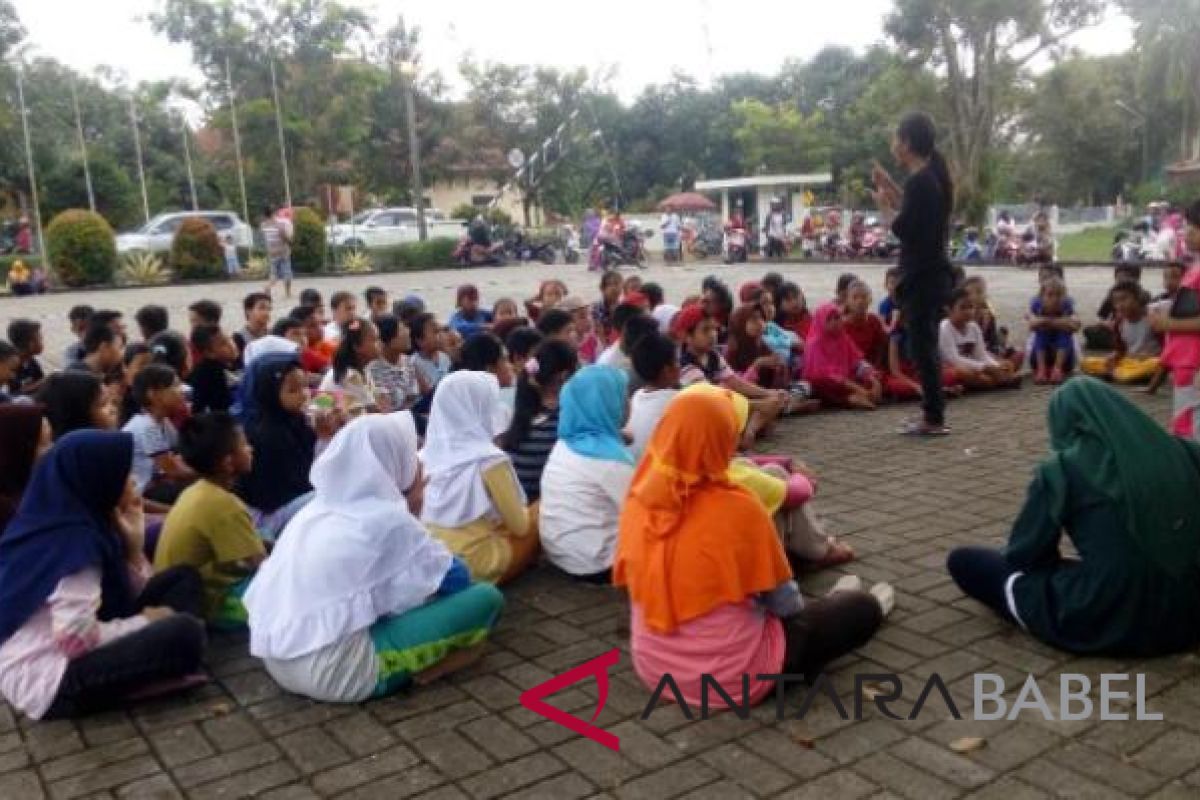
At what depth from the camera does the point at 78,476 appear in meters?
3.40

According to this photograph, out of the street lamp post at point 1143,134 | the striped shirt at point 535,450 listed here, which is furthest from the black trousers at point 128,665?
the street lamp post at point 1143,134

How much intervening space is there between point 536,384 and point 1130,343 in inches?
224

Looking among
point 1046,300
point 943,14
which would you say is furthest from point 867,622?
point 943,14

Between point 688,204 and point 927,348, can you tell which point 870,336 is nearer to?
point 927,348

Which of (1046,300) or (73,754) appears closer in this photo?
(73,754)

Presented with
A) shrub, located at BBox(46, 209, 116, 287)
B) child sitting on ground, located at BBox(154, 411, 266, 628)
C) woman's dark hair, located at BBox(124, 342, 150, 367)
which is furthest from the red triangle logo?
shrub, located at BBox(46, 209, 116, 287)

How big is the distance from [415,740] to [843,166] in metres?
43.7

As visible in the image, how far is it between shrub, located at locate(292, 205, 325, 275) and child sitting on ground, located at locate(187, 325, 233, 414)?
1952 cm

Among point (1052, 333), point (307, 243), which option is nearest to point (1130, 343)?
point (1052, 333)

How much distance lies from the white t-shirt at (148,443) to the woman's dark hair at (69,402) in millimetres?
447

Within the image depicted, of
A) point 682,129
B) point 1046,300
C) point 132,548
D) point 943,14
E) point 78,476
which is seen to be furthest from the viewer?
point 682,129

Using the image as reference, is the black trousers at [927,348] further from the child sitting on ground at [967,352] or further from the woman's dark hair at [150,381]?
the woman's dark hair at [150,381]

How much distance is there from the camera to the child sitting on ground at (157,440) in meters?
5.16

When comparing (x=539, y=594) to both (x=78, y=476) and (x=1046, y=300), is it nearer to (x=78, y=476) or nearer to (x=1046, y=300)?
(x=78, y=476)
